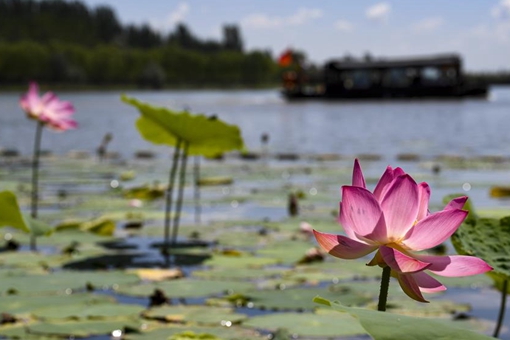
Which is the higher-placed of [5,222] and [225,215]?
[5,222]

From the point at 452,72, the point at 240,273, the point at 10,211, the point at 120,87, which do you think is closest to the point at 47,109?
the point at 240,273

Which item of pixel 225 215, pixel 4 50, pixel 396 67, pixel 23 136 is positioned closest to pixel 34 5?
pixel 4 50

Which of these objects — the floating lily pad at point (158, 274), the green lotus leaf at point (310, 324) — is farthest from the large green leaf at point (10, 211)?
the floating lily pad at point (158, 274)

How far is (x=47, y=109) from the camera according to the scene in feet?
13.8

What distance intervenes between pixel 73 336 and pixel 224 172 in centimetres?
555

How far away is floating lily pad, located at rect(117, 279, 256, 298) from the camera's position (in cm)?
275

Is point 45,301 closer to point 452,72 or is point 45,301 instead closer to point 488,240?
point 488,240

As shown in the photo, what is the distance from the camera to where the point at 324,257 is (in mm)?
3543

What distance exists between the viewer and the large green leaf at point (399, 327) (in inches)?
39.6

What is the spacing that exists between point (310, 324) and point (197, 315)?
356 mm

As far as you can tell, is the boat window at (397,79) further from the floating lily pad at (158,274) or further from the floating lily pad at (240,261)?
the floating lily pad at (158,274)

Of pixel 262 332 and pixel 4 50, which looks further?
pixel 4 50

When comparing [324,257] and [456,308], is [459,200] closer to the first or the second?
[456,308]

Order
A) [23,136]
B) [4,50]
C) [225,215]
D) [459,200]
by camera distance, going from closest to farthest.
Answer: [459,200]
[225,215]
[23,136]
[4,50]
